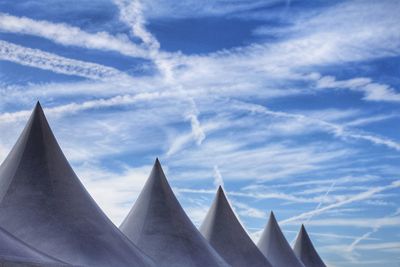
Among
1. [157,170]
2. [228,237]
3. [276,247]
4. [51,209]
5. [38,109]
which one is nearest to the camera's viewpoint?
[51,209]

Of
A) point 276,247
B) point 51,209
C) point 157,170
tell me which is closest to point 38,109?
point 51,209

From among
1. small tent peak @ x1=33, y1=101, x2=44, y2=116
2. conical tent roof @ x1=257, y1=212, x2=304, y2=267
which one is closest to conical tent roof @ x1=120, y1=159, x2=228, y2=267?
small tent peak @ x1=33, y1=101, x2=44, y2=116

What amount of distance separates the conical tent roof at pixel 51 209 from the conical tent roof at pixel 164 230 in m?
6.97

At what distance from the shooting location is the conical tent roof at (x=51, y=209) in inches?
1090

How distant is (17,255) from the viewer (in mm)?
18906

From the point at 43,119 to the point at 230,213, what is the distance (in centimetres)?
2115

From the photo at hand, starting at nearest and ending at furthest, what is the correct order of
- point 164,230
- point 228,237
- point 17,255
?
point 17,255 < point 164,230 < point 228,237

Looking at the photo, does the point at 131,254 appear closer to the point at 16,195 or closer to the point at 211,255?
A: the point at 16,195

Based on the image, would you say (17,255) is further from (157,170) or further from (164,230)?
(157,170)

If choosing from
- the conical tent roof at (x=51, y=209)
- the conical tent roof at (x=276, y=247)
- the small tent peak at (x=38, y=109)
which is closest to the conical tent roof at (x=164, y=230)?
the conical tent roof at (x=51, y=209)

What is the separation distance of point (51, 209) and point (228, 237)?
821 inches

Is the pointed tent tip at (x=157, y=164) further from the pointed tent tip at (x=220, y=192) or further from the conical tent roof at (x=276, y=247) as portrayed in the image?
the conical tent roof at (x=276, y=247)

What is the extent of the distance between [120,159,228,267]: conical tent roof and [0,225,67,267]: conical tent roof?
55.3ft

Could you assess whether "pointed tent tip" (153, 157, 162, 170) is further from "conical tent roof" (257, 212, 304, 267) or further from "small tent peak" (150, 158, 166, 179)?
"conical tent roof" (257, 212, 304, 267)
